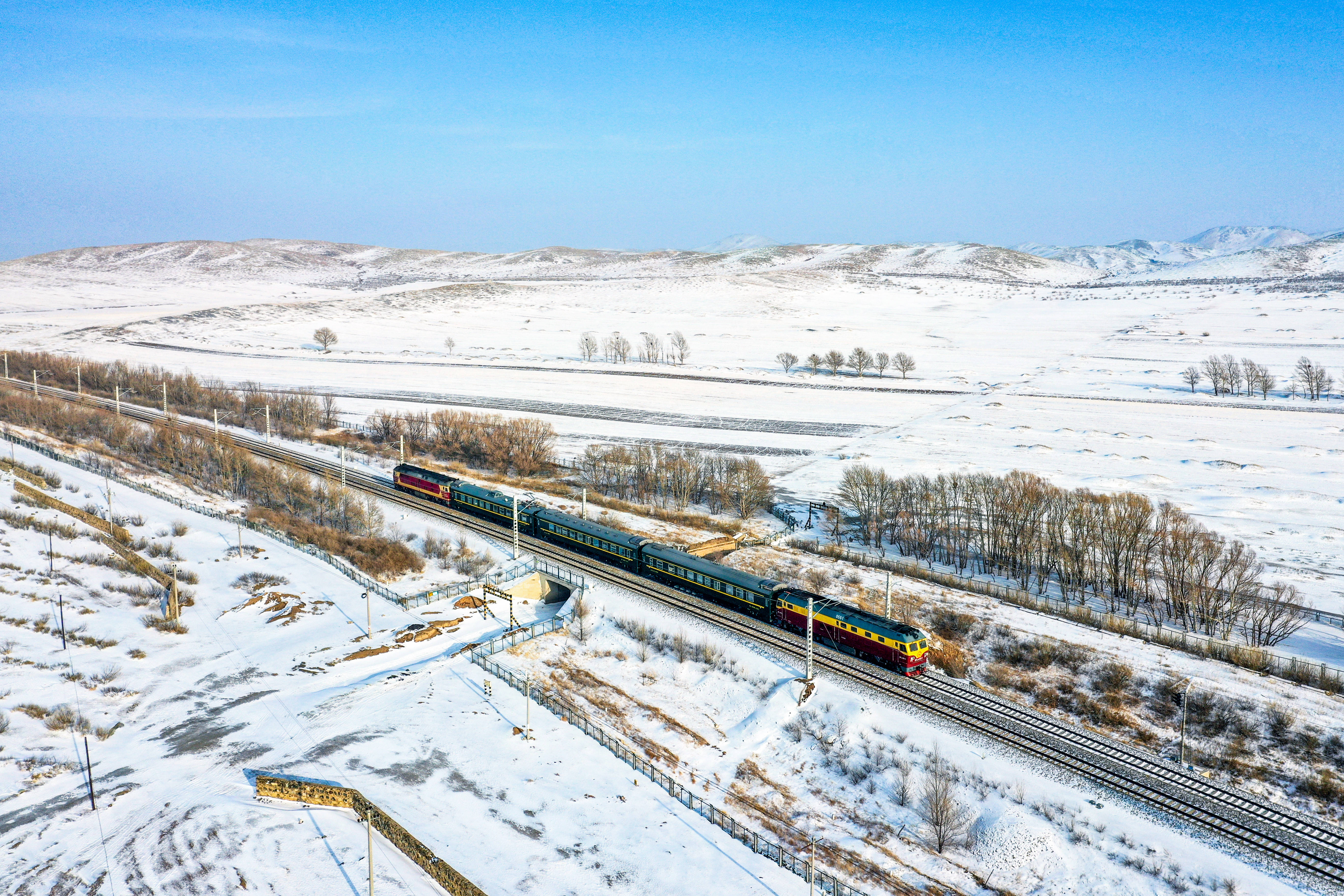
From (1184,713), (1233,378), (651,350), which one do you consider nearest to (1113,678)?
(1184,713)

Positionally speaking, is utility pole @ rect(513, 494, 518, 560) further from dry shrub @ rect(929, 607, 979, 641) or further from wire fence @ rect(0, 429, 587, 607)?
dry shrub @ rect(929, 607, 979, 641)

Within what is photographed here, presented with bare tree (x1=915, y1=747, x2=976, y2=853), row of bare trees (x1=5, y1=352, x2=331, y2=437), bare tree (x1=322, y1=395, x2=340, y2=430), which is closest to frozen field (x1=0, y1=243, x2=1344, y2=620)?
bare tree (x1=322, y1=395, x2=340, y2=430)

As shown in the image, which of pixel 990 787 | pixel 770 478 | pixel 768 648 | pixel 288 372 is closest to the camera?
pixel 990 787

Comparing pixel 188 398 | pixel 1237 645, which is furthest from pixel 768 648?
pixel 188 398

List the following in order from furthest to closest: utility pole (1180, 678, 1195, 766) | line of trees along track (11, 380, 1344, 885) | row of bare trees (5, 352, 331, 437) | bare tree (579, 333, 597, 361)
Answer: bare tree (579, 333, 597, 361), row of bare trees (5, 352, 331, 437), utility pole (1180, 678, 1195, 766), line of trees along track (11, 380, 1344, 885)

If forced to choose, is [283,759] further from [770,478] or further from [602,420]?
[602,420]

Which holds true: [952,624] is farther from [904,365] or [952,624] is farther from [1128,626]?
[904,365]
